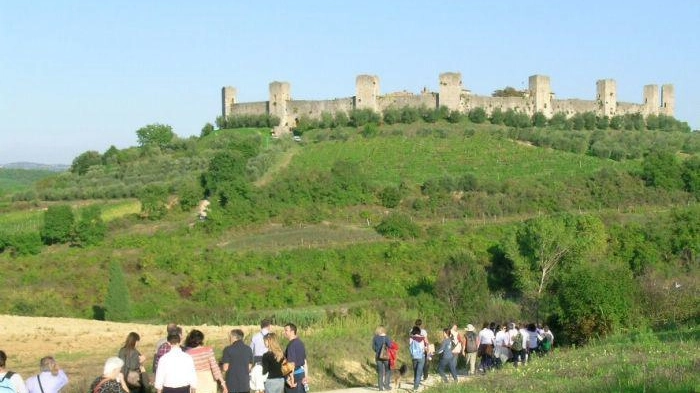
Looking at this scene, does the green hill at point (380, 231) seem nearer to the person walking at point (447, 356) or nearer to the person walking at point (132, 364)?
the person walking at point (447, 356)

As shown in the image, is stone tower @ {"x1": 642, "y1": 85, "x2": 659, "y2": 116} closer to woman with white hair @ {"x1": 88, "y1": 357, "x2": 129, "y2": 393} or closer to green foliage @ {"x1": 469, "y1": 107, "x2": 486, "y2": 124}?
green foliage @ {"x1": 469, "y1": 107, "x2": 486, "y2": 124}

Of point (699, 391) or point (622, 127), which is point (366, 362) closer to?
point (699, 391)

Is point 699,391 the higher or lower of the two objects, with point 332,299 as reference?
higher

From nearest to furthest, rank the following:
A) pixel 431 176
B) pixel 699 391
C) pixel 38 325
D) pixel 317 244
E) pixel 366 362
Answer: pixel 699 391 < pixel 366 362 < pixel 38 325 < pixel 317 244 < pixel 431 176

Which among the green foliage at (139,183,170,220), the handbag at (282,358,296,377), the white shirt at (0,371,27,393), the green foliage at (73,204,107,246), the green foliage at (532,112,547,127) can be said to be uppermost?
the green foliage at (532,112,547,127)

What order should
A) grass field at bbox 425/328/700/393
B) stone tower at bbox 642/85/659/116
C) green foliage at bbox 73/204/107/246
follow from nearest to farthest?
1. grass field at bbox 425/328/700/393
2. green foliage at bbox 73/204/107/246
3. stone tower at bbox 642/85/659/116

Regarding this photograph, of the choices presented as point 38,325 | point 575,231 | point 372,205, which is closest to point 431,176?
point 372,205

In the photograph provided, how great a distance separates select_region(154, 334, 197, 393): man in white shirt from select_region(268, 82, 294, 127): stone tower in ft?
→ 204

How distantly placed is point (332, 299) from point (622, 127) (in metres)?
38.3

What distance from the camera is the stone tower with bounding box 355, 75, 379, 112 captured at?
2756 inches

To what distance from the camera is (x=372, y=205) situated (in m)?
51.0

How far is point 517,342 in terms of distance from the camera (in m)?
18.7

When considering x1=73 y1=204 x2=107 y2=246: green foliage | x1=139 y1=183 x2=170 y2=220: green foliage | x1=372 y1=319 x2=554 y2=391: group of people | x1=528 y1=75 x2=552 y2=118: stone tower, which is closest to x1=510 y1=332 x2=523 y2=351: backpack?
x1=372 y1=319 x2=554 y2=391: group of people

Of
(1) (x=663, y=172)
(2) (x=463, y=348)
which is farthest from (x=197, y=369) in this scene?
(1) (x=663, y=172)
